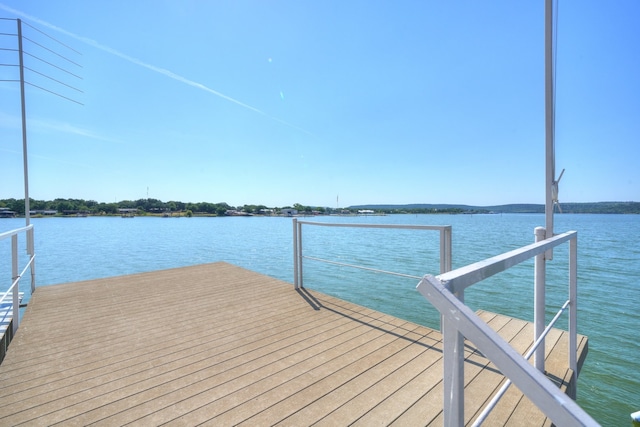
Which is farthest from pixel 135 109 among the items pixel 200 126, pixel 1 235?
pixel 1 235

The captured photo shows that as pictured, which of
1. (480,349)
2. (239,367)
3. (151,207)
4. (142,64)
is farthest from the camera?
(151,207)

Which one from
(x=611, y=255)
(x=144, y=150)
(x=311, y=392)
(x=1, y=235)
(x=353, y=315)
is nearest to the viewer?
(x=311, y=392)

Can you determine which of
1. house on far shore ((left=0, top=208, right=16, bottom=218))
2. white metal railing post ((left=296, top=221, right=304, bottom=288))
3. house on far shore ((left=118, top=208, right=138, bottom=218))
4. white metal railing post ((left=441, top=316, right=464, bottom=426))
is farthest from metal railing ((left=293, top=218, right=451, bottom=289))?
house on far shore ((left=118, top=208, right=138, bottom=218))

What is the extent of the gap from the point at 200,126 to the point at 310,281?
8852mm

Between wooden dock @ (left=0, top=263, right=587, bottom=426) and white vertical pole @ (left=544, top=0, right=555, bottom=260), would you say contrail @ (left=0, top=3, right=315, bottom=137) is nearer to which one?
wooden dock @ (left=0, top=263, right=587, bottom=426)

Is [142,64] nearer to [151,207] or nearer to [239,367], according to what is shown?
[239,367]

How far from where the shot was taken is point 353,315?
276 centimetres

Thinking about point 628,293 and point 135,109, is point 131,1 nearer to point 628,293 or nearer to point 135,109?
point 135,109

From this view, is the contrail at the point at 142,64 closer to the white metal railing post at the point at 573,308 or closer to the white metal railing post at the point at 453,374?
the white metal railing post at the point at 453,374

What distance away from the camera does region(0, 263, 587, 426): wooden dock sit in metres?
1.46

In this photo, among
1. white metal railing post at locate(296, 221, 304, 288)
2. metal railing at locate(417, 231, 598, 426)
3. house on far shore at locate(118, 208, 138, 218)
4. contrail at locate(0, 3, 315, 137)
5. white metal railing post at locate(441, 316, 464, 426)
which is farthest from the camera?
house on far shore at locate(118, 208, 138, 218)

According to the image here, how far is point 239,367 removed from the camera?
6.19ft

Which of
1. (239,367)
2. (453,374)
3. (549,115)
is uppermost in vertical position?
(549,115)

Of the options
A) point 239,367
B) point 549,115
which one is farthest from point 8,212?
point 549,115
